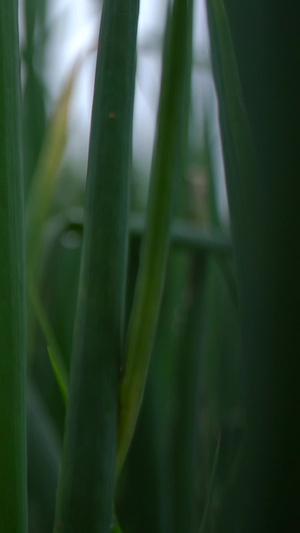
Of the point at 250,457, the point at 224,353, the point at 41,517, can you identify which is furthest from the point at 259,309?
the point at 224,353

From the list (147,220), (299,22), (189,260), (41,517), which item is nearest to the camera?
(299,22)

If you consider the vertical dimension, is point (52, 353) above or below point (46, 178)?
below

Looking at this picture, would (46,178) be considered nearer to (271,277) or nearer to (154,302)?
(154,302)

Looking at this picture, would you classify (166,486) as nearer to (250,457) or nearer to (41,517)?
(41,517)

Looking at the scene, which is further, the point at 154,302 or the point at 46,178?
the point at 46,178

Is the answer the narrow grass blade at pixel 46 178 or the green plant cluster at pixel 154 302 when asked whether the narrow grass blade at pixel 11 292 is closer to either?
the green plant cluster at pixel 154 302

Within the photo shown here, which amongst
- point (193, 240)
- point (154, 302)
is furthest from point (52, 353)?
point (193, 240)

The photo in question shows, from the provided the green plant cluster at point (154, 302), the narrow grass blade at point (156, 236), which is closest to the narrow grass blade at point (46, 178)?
the green plant cluster at point (154, 302)
